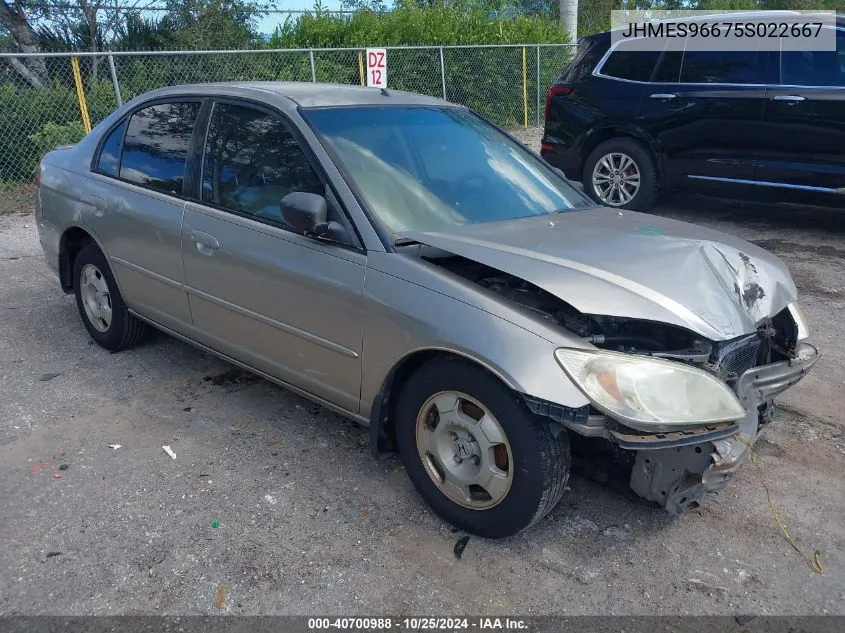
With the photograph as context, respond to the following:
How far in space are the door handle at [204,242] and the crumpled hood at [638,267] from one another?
1152 mm

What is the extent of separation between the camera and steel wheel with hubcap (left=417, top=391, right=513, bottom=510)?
9.34 ft

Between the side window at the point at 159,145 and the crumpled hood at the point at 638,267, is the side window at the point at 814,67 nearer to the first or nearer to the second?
the crumpled hood at the point at 638,267

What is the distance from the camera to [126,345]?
4.89m

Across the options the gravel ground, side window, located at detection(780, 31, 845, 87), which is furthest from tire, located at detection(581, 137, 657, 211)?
the gravel ground

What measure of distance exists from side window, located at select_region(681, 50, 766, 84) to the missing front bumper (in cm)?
537

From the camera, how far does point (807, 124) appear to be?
702cm

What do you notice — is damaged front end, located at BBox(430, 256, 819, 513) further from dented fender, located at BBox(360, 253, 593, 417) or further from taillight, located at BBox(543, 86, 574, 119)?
taillight, located at BBox(543, 86, 574, 119)

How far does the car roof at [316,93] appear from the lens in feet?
12.2

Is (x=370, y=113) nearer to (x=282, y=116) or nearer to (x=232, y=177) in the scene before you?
(x=282, y=116)

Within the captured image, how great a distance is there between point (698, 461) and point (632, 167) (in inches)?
236

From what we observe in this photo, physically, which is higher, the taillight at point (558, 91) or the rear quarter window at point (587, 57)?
the rear quarter window at point (587, 57)

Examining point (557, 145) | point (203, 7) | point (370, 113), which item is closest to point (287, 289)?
point (370, 113)

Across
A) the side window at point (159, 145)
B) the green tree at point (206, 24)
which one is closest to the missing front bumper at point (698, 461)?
the side window at point (159, 145)

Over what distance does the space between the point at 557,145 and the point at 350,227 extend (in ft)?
19.4
